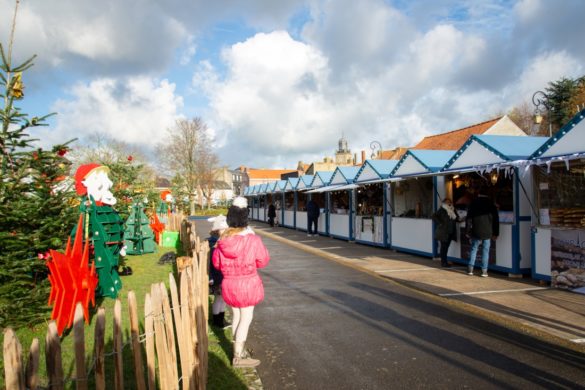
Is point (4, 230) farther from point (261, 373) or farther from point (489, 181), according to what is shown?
point (489, 181)

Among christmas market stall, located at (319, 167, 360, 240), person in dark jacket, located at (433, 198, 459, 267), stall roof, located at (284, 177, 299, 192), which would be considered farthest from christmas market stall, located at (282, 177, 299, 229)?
person in dark jacket, located at (433, 198, 459, 267)

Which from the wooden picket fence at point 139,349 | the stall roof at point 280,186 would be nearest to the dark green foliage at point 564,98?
the stall roof at point 280,186

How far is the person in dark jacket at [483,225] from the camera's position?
31.0 ft

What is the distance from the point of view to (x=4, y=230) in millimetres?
5191

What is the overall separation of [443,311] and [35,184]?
6.20m

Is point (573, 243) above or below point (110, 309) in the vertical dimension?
above

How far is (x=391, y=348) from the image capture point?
17.1 ft

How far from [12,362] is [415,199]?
13.4 m

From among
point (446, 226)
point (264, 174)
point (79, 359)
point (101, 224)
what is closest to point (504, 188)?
point (446, 226)

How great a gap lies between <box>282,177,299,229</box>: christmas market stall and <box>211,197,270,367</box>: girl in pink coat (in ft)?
72.3

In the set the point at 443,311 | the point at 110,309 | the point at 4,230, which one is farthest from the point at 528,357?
the point at 4,230

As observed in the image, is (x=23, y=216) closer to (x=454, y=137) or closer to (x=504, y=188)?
(x=504, y=188)

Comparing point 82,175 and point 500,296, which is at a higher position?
point 82,175

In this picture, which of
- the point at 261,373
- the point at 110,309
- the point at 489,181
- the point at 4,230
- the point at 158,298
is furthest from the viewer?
the point at 489,181
